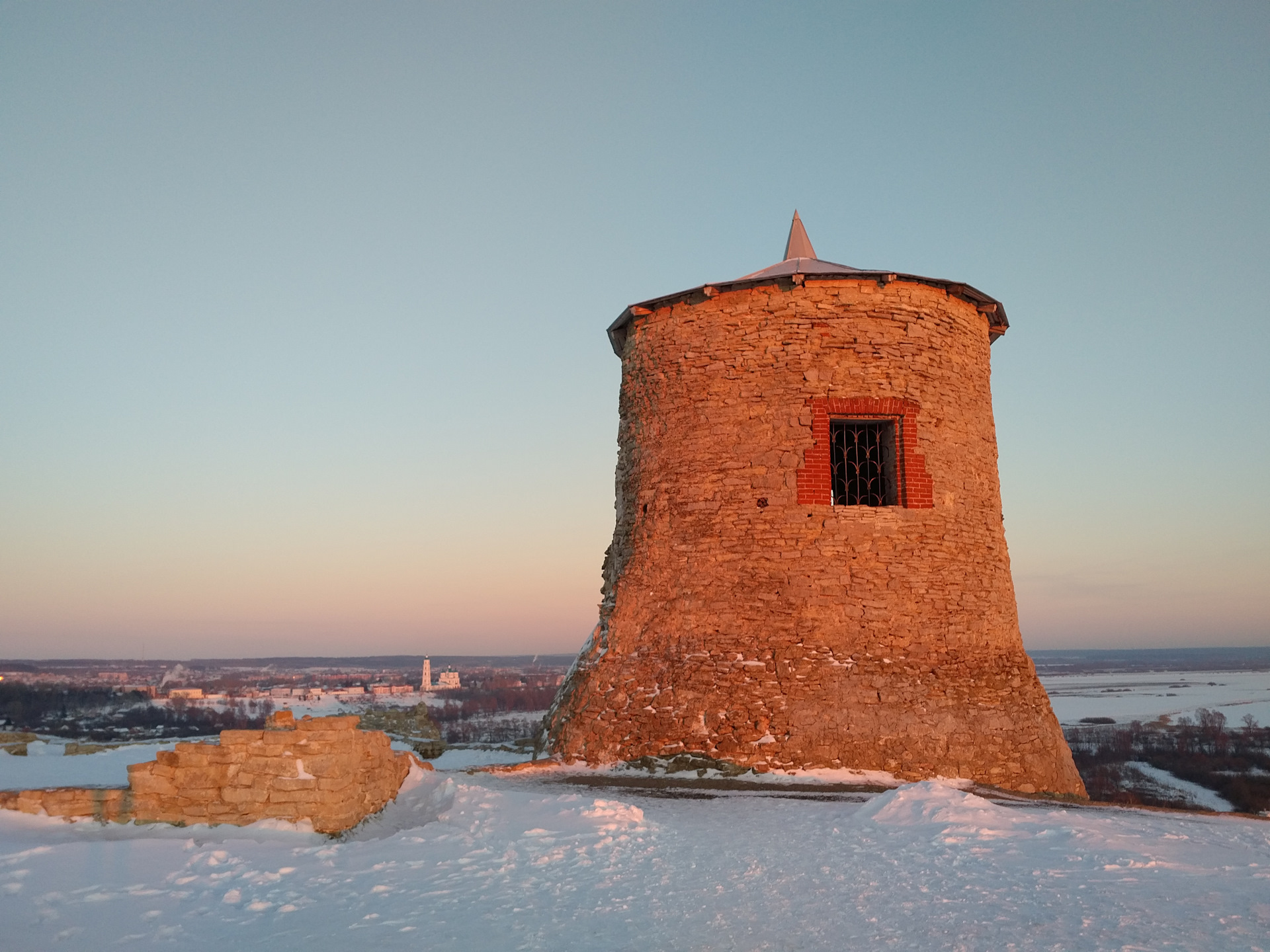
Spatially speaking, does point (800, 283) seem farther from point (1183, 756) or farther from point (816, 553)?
point (1183, 756)

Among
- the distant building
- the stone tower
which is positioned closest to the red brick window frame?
the stone tower

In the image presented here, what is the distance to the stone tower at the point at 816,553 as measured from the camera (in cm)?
865

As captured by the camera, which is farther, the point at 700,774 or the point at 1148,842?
the point at 700,774

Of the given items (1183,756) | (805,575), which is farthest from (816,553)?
(1183,756)

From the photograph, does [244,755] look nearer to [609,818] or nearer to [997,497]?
[609,818]

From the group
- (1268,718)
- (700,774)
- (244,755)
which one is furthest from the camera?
(1268,718)

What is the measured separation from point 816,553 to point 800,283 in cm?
315

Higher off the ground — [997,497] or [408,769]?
[997,497]

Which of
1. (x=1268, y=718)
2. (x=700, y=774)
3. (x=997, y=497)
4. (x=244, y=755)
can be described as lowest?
(x=1268, y=718)

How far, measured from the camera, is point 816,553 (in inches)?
358

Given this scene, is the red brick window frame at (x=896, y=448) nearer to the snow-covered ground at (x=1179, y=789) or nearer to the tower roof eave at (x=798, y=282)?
the tower roof eave at (x=798, y=282)

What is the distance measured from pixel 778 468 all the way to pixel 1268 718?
80.0 m

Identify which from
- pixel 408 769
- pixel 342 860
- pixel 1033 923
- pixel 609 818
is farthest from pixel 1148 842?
pixel 408 769

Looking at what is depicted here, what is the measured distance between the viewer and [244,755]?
5.82m
